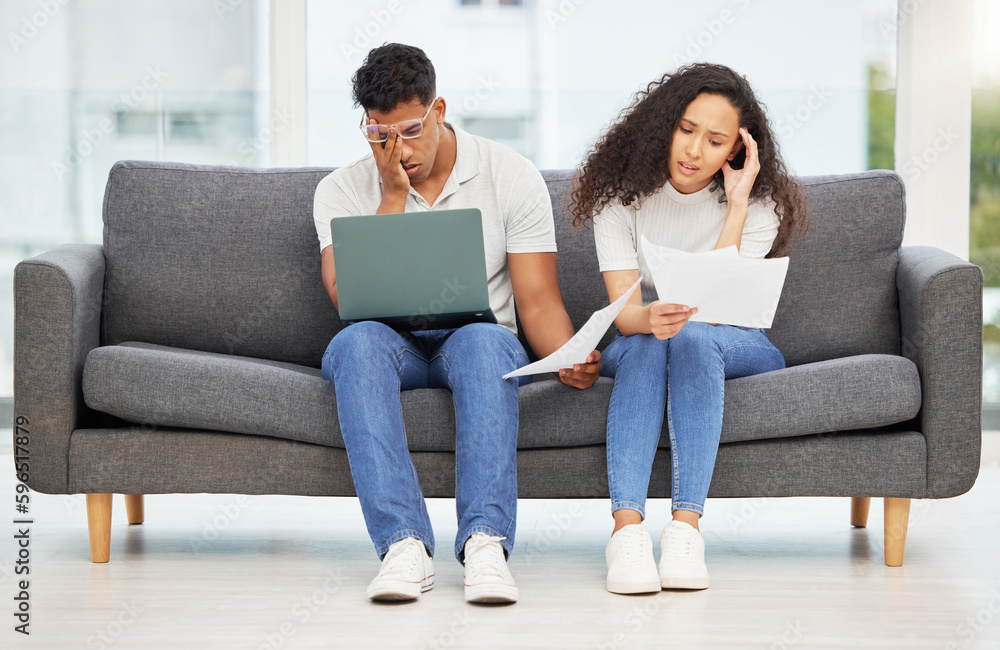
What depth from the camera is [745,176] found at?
1849 mm

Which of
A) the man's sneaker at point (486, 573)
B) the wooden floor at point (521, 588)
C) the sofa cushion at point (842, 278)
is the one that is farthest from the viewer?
the sofa cushion at point (842, 278)

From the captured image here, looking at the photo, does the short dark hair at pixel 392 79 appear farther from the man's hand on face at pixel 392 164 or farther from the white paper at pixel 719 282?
the white paper at pixel 719 282

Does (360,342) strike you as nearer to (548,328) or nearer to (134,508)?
(548,328)

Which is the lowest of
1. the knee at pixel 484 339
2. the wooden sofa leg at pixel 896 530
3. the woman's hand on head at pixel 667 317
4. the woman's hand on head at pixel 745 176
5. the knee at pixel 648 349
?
the wooden sofa leg at pixel 896 530

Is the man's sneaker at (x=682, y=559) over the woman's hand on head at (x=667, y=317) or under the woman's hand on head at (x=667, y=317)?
under

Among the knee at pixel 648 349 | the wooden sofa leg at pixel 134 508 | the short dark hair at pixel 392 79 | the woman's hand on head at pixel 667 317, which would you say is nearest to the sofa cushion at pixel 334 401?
the knee at pixel 648 349

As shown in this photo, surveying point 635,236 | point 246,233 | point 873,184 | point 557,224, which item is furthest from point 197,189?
point 873,184

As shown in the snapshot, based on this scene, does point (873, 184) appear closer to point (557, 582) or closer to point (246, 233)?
point (557, 582)

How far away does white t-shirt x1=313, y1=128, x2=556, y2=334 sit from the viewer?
1936 millimetres

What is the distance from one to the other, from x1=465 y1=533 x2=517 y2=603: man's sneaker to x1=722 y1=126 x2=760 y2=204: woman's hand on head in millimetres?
832

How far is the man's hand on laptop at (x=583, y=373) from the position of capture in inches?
69.8

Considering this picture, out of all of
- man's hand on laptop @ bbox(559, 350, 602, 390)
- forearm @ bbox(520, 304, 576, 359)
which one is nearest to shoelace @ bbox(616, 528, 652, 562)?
man's hand on laptop @ bbox(559, 350, 602, 390)

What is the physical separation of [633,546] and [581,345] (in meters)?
0.36

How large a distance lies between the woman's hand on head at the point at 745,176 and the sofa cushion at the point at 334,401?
0.36 metres
